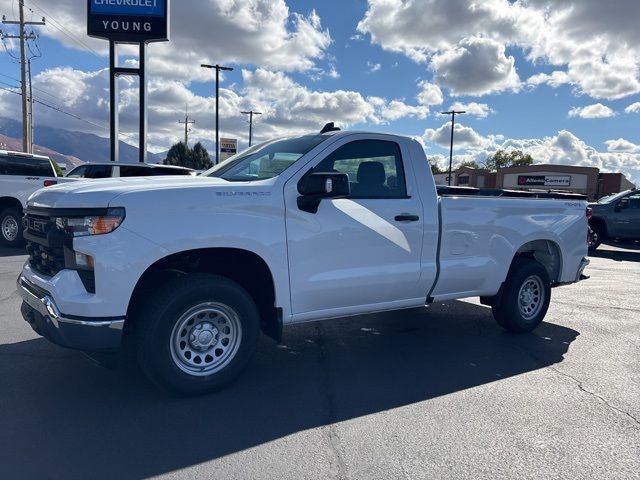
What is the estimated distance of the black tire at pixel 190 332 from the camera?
3740mm

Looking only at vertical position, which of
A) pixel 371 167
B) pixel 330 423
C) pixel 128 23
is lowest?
pixel 330 423

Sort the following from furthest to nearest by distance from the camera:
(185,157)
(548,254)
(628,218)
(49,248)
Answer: (185,157)
(628,218)
(548,254)
(49,248)

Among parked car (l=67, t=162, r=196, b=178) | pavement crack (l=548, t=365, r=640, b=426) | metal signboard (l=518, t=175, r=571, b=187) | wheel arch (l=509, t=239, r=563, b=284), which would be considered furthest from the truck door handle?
metal signboard (l=518, t=175, r=571, b=187)

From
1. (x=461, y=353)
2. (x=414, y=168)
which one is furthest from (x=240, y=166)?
(x=461, y=353)

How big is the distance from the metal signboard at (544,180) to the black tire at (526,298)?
6199 cm

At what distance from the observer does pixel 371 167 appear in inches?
193

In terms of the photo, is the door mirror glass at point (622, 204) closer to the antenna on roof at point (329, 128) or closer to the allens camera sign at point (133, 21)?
the antenna on roof at point (329, 128)

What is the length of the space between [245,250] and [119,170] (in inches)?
395

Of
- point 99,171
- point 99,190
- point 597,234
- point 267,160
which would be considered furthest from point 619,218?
point 99,190

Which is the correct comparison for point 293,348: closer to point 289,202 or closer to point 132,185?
point 289,202

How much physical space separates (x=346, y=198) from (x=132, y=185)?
5.64 ft

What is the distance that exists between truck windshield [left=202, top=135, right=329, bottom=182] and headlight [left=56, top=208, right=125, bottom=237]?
3.79 ft

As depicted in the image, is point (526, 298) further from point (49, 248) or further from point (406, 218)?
point (49, 248)

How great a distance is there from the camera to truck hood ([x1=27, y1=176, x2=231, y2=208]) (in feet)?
11.9
